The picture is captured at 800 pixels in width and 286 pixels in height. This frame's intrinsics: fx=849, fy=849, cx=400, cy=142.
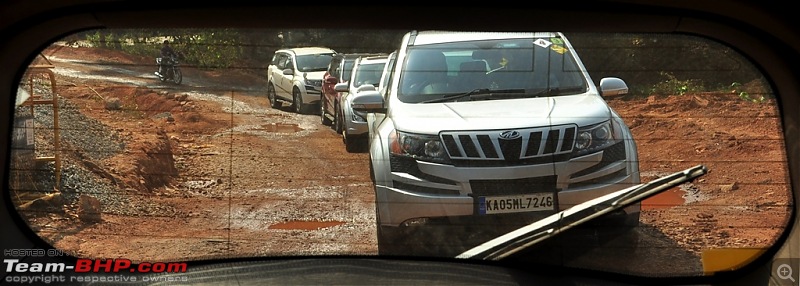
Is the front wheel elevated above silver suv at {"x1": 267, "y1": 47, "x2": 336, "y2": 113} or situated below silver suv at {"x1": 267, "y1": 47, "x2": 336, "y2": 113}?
below

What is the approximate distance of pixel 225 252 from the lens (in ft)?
11.3

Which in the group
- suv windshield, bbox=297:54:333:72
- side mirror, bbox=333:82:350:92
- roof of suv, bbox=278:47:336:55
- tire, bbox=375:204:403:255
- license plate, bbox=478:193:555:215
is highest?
roof of suv, bbox=278:47:336:55

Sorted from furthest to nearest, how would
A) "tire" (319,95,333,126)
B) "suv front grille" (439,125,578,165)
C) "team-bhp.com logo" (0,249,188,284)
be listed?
"team-bhp.com logo" (0,249,188,284)
"tire" (319,95,333,126)
"suv front grille" (439,125,578,165)

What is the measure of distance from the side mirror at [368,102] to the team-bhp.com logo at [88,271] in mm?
973

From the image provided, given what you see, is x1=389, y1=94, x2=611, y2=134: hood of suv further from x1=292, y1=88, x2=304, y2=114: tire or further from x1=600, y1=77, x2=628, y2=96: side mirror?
x1=292, y1=88, x2=304, y2=114: tire

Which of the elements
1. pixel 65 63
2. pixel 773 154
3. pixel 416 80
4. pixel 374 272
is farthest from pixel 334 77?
pixel 773 154

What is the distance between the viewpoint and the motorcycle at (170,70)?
3.29 metres

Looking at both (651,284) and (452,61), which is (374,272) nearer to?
(452,61)

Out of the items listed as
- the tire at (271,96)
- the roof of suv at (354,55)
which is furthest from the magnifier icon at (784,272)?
the tire at (271,96)

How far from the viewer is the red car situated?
3.30 metres

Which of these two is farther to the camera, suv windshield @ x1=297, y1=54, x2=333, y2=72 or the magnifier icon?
the magnifier icon

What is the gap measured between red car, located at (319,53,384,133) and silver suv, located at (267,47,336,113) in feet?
0.09

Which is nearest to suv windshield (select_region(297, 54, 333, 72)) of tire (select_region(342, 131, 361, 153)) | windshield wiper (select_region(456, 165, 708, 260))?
tire (select_region(342, 131, 361, 153))

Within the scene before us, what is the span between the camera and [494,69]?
130 inches
